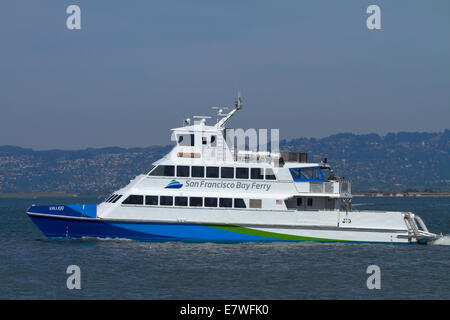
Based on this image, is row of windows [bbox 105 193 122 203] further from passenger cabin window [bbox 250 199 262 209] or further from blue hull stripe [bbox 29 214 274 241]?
passenger cabin window [bbox 250 199 262 209]

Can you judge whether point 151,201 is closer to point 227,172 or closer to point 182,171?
point 182,171

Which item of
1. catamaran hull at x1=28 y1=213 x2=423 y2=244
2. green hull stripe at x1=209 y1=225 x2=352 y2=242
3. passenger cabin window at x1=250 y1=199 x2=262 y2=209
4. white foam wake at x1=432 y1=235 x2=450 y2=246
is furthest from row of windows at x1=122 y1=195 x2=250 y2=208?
white foam wake at x1=432 y1=235 x2=450 y2=246

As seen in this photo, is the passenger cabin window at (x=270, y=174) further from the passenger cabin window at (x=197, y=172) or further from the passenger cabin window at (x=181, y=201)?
the passenger cabin window at (x=181, y=201)

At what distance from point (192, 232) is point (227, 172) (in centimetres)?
293

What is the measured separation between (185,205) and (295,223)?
4.62 meters

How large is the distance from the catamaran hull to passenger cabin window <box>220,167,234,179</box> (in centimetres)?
215

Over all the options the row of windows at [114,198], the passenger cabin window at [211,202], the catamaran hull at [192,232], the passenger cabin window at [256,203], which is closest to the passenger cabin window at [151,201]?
the catamaran hull at [192,232]

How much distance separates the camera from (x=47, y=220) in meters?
28.0

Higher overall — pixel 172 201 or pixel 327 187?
pixel 327 187

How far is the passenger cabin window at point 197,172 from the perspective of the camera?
2805 centimetres

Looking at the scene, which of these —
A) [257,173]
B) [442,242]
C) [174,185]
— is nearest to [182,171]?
[174,185]

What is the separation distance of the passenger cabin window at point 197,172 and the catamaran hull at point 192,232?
→ 6.84 feet

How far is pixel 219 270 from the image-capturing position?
2298 centimetres
